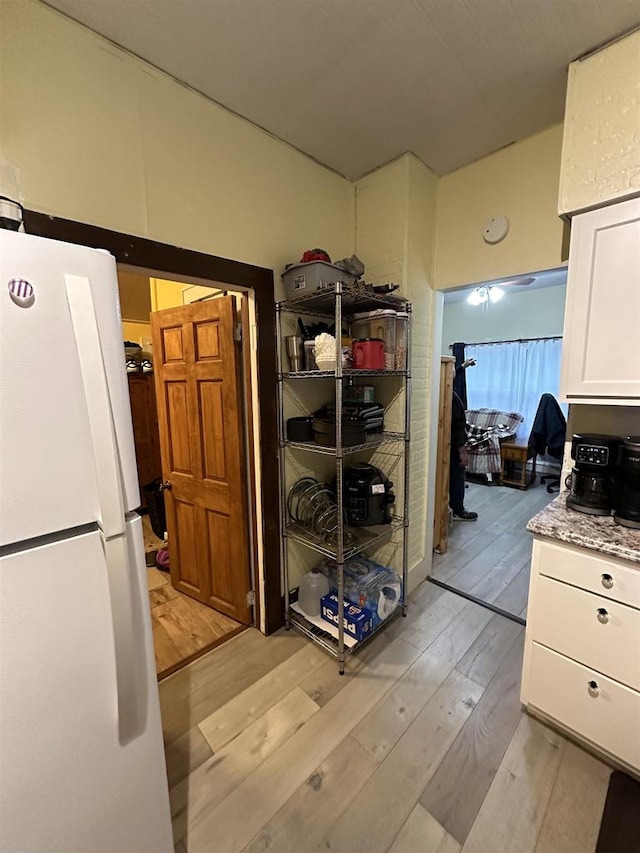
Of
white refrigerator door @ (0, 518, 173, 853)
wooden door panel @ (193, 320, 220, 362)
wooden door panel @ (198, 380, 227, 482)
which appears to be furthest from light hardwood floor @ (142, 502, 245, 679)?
wooden door panel @ (193, 320, 220, 362)

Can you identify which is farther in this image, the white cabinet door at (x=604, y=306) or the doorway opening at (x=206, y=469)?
the doorway opening at (x=206, y=469)

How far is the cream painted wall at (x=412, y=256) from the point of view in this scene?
2094 mm

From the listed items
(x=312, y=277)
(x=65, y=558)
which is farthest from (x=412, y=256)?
(x=65, y=558)

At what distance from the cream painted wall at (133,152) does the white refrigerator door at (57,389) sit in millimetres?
796

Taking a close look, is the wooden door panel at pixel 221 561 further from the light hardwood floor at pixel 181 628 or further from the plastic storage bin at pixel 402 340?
the plastic storage bin at pixel 402 340

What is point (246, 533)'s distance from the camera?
210 centimetres

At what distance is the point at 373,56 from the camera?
4.64 feet

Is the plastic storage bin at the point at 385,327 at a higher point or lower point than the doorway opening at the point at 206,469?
higher

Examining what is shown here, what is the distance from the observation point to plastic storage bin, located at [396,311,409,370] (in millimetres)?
2072

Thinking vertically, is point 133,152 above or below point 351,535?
above

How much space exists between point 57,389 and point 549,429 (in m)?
→ 5.39

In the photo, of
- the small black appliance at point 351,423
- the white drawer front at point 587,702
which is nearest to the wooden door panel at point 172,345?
the small black appliance at point 351,423

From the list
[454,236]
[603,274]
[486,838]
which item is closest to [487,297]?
[454,236]

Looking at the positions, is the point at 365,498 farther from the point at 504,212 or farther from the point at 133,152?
the point at 133,152
